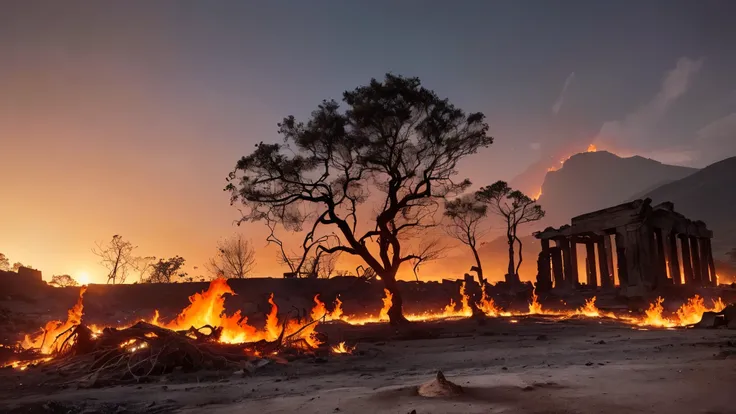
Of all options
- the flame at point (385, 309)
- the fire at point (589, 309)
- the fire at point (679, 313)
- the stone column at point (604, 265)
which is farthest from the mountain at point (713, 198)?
the flame at point (385, 309)

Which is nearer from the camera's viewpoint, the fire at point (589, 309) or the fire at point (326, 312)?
the fire at point (326, 312)

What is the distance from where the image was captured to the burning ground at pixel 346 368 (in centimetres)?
609

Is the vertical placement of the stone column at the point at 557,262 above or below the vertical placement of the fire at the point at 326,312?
above

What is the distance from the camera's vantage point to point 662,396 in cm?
550

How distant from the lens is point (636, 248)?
90.3 ft

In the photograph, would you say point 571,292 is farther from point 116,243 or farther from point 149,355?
point 116,243

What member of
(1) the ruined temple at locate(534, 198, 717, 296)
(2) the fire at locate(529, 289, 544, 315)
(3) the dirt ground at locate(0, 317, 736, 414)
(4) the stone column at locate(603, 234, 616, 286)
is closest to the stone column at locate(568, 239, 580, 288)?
(1) the ruined temple at locate(534, 198, 717, 296)

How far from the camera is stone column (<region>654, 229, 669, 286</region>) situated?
2741 centimetres

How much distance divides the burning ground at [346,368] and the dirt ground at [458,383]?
3 cm

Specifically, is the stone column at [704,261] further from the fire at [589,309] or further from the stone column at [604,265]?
the fire at [589,309]

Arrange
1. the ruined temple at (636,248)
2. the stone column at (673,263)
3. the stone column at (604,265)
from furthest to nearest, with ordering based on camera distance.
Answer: the stone column at (604,265) < the stone column at (673,263) < the ruined temple at (636,248)

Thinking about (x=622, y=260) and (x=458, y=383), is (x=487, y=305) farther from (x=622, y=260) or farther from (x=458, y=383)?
(x=458, y=383)

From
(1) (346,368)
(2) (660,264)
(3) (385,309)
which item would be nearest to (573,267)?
(2) (660,264)

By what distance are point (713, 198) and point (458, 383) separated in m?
148
